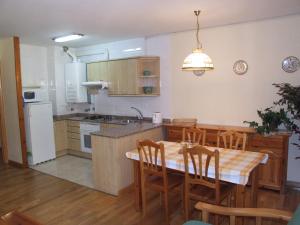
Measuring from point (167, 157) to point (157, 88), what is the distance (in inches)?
82.9

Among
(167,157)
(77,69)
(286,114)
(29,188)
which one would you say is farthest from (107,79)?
(286,114)

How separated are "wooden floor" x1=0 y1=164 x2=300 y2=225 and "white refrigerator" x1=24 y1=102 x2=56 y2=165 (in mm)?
840

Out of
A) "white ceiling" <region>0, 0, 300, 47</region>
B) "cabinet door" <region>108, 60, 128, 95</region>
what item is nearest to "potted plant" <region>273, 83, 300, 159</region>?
"white ceiling" <region>0, 0, 300, 47</region>

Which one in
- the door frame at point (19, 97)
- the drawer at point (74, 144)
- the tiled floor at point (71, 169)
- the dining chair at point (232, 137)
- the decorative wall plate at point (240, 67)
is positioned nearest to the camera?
the dining chair at point (232, 137)

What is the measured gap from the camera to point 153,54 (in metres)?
4.55

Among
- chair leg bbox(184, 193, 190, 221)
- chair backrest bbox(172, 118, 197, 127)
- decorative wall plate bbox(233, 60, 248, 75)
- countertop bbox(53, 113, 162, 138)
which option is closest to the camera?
chair leg bbox(184, 193, 190, 221)

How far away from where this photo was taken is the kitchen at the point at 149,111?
2.93 m

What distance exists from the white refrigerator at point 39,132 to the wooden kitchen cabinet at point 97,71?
3.44 feet

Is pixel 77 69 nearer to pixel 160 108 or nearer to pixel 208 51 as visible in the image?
pixel 160 108

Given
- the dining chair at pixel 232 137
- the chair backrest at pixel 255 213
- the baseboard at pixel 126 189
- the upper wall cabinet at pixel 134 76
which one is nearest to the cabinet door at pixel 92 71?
the upper wall cabinet at pixel 134 76

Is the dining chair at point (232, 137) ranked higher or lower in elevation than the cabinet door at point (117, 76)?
lower

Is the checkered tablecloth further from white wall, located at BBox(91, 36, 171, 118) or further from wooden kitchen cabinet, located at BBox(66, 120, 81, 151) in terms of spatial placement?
wooden kitchen cabinet, located at BBox(66, 120, 81, 151)

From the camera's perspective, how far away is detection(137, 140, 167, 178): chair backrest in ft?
8.24

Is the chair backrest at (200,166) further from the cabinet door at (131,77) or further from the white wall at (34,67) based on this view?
the white wall at (34,67)
